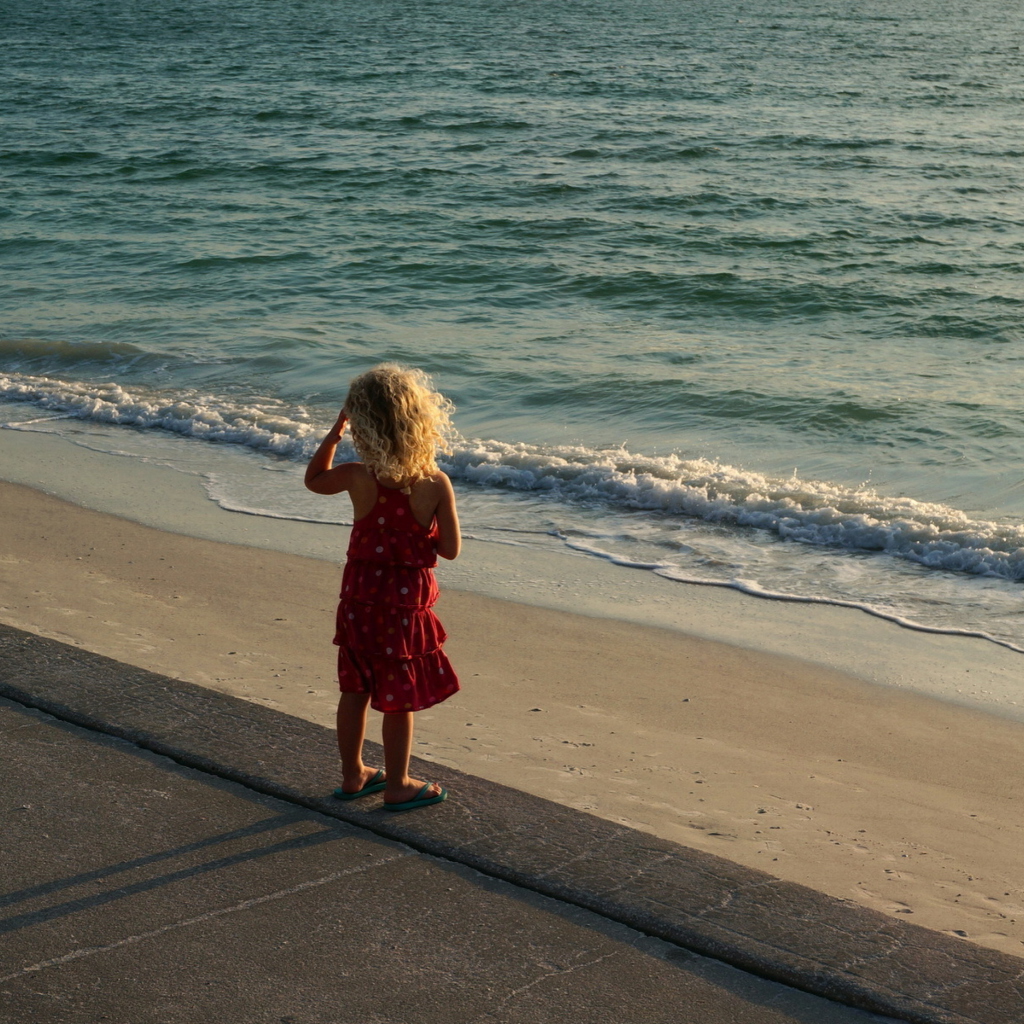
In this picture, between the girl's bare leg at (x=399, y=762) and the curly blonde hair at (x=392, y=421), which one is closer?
the curly blonde hair at (x=392, y=421)

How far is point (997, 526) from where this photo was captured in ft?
25.4

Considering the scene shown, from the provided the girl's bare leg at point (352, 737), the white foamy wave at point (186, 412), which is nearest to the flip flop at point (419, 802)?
the girl's bare leg at point (352, 737)

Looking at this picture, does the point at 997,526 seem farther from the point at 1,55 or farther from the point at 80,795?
the point at 1,55

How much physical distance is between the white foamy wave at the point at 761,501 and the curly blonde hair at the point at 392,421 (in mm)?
4982

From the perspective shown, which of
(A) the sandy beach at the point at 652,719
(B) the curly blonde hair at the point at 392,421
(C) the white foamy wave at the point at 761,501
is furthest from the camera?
(C) the white foamy wave at the point at 761,501

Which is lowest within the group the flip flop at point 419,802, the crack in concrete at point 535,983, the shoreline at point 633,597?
the shoreline at point 633,597

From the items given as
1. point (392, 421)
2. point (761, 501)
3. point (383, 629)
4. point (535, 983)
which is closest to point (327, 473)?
point (392, 421)

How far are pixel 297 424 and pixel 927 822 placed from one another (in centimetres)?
737

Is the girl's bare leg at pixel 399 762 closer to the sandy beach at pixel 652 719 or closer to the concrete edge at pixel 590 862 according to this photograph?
the concrete edge at pixel 590 862

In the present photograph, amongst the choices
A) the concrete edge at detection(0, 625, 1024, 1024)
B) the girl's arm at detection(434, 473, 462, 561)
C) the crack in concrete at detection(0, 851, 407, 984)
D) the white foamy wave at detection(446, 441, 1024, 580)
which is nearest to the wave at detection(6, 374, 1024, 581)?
the white foamy wave at detection(446, 441, 1024, 580)

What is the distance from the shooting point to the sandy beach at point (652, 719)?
3826 mm

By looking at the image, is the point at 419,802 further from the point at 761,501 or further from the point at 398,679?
the point at 761,501

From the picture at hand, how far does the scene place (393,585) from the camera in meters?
3.40

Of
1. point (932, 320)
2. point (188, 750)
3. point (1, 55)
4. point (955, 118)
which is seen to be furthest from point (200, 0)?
point (188, 750)
